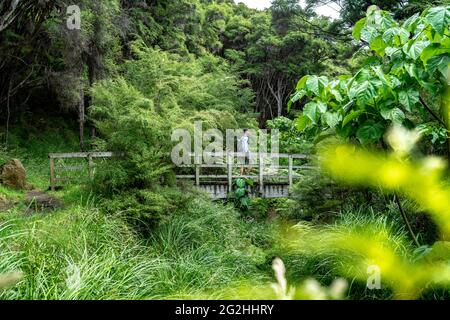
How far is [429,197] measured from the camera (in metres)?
0.99

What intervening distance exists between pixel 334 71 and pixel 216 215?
1562 cm

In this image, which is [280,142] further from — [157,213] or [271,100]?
[157,213]

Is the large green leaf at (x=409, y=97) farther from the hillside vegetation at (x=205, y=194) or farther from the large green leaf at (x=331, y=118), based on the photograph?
the large green leaf at (x=331, y=118)

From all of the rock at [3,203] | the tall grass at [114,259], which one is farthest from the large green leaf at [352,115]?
the rock at [3,203]

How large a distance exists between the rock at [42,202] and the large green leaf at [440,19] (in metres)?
6.43

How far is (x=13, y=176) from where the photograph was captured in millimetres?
8547

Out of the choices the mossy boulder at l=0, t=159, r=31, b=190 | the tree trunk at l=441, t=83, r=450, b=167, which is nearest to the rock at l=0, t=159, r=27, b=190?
the mossy boulder at l=0, t=159, r=31, b=190

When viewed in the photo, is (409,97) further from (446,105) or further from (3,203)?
(3,203)

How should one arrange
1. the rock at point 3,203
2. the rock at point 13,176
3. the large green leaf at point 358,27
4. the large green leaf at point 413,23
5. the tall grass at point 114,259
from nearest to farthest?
the large green leaf at point 413,23, the large green leaf at point 358,27, the tall grass at point 114,259, the rock at point 3,203, the rock at point 13,176

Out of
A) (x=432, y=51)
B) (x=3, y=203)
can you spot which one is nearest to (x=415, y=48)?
(x=432, y=51)

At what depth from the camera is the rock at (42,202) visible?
668 centimetres

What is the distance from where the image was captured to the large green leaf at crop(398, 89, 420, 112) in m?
1.11

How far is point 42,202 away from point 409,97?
7.59 metres
